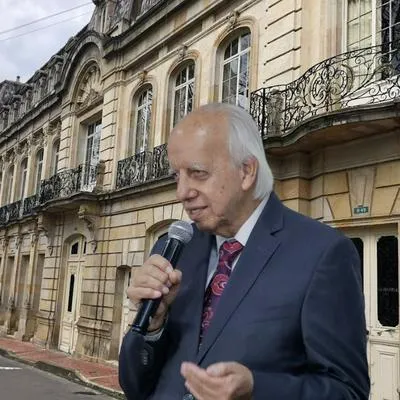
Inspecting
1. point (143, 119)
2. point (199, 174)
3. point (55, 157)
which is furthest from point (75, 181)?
point (199, 174)

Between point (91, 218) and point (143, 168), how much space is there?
95.7 inches

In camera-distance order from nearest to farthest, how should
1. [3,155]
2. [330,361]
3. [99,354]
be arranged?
[330,361]
[99,354]
[3,155]

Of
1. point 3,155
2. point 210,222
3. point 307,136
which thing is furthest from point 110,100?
point 210,222

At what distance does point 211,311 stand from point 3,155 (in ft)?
84.1

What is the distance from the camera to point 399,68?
7656 millimetres

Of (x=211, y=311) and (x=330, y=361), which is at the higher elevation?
(x=211, y=311)

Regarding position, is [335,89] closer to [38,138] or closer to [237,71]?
[237,71]

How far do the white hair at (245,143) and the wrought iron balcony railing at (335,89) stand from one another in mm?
6197

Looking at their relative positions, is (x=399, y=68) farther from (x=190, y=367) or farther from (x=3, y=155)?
(x=3, y=155)

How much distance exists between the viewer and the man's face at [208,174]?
1.75m

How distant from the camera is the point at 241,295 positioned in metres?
1.58

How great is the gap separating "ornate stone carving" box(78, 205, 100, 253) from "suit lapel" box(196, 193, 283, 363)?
43.5 feet

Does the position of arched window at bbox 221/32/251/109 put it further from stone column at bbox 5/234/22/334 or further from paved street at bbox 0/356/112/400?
stone column at bbox 5/234/22/334

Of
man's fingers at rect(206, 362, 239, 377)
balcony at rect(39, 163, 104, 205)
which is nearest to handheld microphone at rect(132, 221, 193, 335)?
man's fingers at rect(206, 362, 239, 377)
